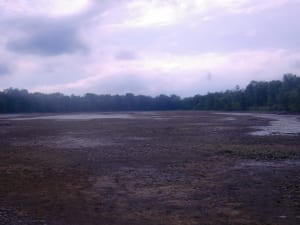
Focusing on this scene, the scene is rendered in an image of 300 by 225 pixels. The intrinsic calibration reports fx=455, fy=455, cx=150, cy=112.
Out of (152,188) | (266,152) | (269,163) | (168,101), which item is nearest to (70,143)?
(266,152)

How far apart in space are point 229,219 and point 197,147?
14.3 m

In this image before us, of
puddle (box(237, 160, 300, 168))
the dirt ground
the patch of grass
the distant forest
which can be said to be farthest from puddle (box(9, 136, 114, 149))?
the distant forest

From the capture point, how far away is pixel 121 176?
552 inches

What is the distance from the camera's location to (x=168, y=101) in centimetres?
15550

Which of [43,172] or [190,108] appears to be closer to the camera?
[43,172]

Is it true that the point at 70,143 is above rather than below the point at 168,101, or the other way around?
below

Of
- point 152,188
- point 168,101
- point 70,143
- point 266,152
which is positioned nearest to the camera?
point 152,188

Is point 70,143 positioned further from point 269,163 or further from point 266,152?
point 269,163

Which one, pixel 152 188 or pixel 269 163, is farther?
pixel 269 163

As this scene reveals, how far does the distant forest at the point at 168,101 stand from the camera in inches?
3654

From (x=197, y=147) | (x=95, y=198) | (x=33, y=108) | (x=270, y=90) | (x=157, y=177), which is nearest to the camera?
(x=95, y=198)

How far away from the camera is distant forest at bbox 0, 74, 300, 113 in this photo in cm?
9281

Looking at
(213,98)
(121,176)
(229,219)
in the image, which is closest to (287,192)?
(229,219)

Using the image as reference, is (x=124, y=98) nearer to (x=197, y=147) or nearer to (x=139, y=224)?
(x=197, y=147)
